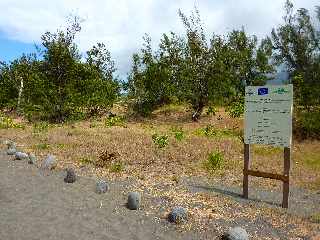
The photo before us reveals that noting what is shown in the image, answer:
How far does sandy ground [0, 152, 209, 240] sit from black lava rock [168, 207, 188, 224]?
0.38 feet

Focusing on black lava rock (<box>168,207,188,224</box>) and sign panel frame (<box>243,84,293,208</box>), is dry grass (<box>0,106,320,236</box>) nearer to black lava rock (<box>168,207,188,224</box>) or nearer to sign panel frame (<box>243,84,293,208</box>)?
black lava rock (<box>168,207,188,224</box>)

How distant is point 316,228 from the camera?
854 cm

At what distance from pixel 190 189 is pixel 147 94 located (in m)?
21.2

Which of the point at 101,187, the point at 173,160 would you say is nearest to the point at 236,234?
the point at 101,187

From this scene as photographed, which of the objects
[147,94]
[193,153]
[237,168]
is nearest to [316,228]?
[237,168]

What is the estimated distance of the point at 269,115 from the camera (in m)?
10.2

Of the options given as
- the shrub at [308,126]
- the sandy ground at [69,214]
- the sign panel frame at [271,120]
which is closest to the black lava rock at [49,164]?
the sandy ground at [69,214]

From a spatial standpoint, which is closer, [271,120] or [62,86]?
[271,120]

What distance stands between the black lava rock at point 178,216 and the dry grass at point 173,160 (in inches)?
8.4

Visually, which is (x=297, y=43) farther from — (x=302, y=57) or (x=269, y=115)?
(x=269, y=115)

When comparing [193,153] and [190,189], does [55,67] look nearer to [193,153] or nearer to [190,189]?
[193,153]

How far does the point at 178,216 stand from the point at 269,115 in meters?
A: 3.27

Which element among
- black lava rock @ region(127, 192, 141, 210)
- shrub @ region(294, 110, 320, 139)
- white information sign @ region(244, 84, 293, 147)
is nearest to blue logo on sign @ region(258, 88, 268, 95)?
white information sign @ region(244, 84, 293, 147)

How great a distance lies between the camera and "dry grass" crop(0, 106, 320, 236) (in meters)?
9.34
